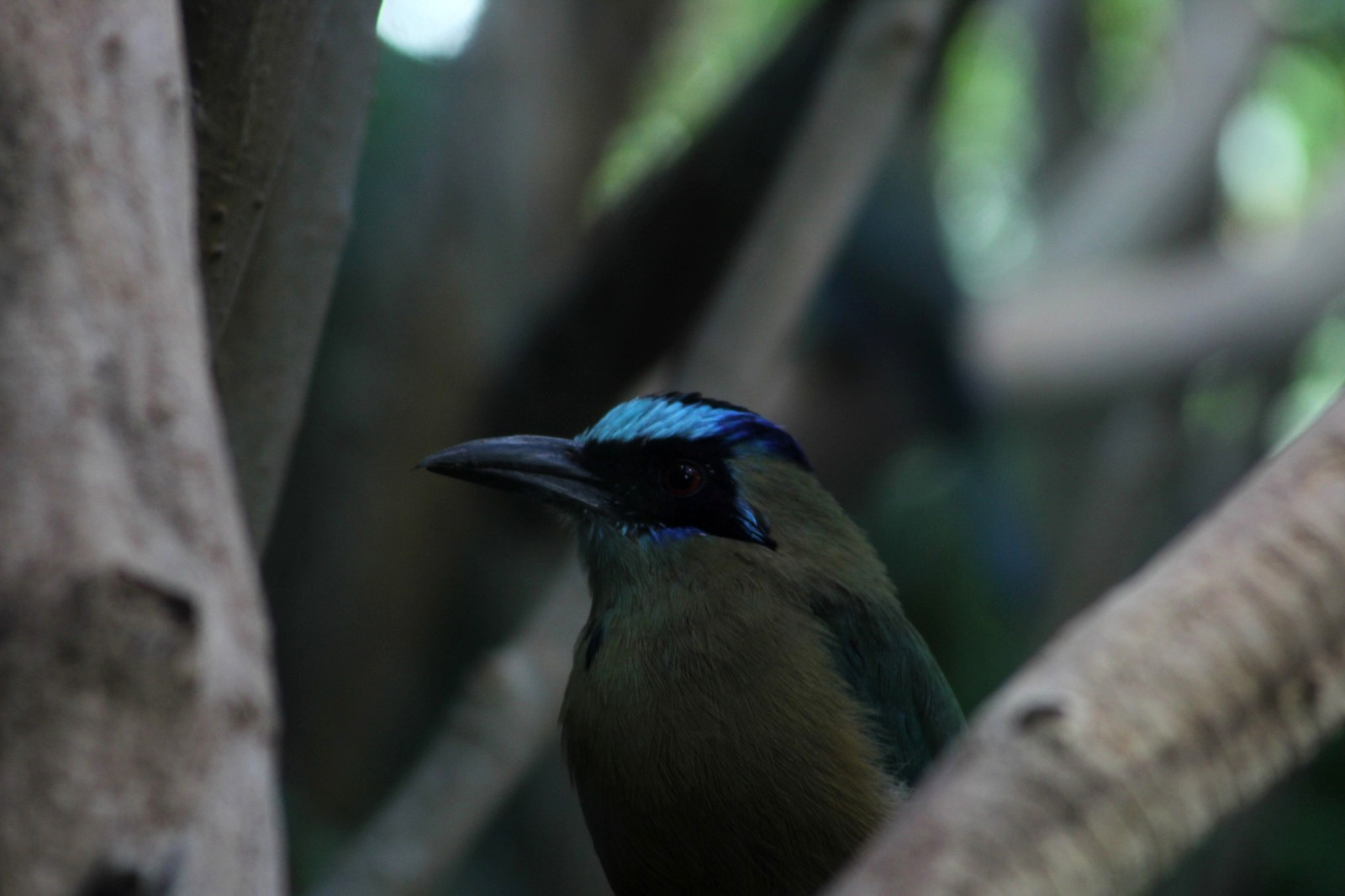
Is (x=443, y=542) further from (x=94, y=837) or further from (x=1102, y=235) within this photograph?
(x=94, y=837)

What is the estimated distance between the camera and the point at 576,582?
141 inches

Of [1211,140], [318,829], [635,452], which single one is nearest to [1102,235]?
[1211,140]

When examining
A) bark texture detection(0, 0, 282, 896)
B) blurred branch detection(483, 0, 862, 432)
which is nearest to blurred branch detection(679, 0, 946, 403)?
blurred branch detection(483, 0, 862, 432)

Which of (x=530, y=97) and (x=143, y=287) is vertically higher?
(x=530, y=97)

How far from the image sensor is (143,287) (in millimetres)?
1255

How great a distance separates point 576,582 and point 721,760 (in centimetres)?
129

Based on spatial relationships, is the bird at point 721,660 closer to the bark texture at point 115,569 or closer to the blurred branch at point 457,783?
the blurred branch at point 457,783

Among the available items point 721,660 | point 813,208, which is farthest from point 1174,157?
point 721,660

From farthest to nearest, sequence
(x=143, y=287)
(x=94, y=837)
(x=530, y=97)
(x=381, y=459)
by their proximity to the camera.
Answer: (x=530, y=97)
(x=381, y=459)
(x=143, y=287)
(x=94, y=837)

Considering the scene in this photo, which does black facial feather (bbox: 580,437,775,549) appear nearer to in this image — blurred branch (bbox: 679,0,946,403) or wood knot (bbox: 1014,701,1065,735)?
blurred branch (bbox: 679,0,946,403)

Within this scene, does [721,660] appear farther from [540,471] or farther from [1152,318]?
[1152,318]

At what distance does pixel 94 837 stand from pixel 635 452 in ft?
A: 6.00

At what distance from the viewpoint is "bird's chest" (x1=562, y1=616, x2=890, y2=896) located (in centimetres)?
231

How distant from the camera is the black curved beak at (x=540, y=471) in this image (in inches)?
105
